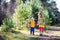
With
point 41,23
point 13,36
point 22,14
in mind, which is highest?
point 22,14

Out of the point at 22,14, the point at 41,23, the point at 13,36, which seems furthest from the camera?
the point at 22,14

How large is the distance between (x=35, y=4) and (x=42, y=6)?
0.55 ft

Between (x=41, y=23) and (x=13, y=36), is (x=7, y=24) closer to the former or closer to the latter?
(x=13, y=36)

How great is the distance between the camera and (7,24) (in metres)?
3.15

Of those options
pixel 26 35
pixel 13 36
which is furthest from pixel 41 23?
pixel 13 36

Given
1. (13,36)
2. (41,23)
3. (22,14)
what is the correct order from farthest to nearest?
(22,14) → (41,23) → (13,36)

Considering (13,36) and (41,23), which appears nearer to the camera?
(13,36)

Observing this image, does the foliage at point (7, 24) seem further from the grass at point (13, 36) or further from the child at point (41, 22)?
the child at point (41, 22)

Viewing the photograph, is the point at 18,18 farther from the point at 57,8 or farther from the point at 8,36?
the point at 57,8

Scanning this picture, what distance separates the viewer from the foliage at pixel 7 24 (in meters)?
3.10

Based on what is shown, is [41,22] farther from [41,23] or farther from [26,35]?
[26,35]

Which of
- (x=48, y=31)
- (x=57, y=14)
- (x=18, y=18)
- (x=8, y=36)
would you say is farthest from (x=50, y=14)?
(x=8, y=36)

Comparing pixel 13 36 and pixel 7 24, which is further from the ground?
pixel 7 24

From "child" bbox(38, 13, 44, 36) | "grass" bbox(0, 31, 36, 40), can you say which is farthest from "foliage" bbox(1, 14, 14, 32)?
"child" bbox(38, 13, 44, 36)
